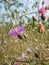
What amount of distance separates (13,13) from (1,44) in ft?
2.43

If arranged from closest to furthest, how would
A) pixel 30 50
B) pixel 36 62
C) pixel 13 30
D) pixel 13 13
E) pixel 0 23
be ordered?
pixel 36 62 < pixel 13 30 < pixel 30 50 < pixel 0 23 < pixel 13 13

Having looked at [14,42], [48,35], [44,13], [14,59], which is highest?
[44,13]

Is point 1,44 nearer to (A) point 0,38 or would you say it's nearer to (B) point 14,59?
(A) point 0,38

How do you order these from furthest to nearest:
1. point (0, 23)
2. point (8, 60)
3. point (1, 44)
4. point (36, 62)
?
1. point (0, 23)
2. point (1, 44)
3. point (8, 60)
4. point (36, 62)

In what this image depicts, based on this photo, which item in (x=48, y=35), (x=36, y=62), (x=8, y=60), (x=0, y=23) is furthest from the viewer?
(x=48, y=35)

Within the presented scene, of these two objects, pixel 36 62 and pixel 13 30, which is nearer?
pixel 36 62

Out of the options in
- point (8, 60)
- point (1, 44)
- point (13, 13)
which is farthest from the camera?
point (13, 13)

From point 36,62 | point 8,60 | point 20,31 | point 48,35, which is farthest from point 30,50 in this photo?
point 48,35

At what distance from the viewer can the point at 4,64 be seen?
47.7 inches

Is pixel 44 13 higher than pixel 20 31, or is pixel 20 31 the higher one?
pixel 44 13

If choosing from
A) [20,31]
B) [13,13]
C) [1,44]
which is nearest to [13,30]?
[20,31]

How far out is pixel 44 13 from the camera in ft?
4.64

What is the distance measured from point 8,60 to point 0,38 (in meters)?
0.28

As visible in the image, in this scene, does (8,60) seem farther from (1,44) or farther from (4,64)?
(1,44)
